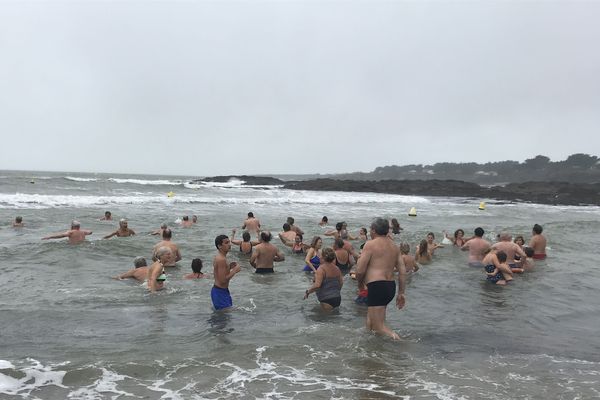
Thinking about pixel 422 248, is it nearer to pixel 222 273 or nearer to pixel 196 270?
pixel 196 270

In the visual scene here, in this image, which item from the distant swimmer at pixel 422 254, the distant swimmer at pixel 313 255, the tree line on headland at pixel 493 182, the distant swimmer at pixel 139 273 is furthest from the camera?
the tree line on headland at pixel 493 182

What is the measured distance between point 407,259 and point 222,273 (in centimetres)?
529

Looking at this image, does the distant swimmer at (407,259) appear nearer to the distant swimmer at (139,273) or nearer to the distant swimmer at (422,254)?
the distant swimmer at (422,254)

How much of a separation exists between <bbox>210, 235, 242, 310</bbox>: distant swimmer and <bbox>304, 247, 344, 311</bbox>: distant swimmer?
4.62 ft

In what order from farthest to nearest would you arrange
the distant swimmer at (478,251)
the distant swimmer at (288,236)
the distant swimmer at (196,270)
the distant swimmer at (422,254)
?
the distant swimmer at (288,236) → the distant swimmer at (422,254) → the distant swimmer at (478,251) → the distant swimmer at (196,270)

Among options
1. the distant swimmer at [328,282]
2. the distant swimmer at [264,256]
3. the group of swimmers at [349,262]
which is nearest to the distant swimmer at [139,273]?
the group of swimmers at [349,262]

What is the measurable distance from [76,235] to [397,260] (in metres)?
11.6

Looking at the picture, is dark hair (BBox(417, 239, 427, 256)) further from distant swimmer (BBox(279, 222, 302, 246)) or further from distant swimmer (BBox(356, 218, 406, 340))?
distant swimmer (BBox(356, 218, 406, 340))

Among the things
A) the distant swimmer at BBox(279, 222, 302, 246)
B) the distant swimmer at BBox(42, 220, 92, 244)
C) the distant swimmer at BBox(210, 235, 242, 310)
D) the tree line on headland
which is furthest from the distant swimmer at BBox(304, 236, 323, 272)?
the tree line on headland

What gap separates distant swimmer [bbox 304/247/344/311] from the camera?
8227 millimetres

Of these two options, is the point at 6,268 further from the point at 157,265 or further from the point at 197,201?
the point at 197,201

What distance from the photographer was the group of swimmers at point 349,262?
6.84 metres

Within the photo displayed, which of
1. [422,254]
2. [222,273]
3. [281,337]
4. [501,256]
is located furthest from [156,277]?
[501,256]

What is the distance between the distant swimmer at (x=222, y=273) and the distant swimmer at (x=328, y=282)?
4.62 feet
